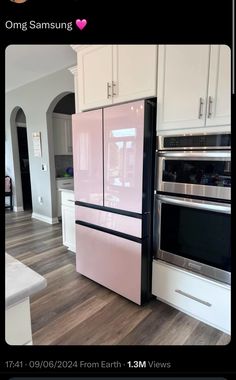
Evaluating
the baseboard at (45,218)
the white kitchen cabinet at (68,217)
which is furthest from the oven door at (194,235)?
the baseboard at (45,218)

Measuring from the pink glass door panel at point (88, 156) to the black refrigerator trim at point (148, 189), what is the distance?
1.26 ft

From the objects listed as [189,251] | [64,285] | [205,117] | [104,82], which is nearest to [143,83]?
[104,82]

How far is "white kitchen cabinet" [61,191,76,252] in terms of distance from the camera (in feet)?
7.98

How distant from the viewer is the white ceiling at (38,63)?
85.3 inches

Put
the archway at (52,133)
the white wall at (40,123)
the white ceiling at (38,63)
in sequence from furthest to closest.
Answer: the archway at (52,133), the white wall at (40,123), the white ceiling at (38,63)

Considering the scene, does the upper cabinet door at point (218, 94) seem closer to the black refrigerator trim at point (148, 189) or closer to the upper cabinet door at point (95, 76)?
the black refrigerator trim at point (148, 189)

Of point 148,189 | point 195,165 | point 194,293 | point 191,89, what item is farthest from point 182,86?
point 194,293

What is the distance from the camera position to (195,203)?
53.9 inches

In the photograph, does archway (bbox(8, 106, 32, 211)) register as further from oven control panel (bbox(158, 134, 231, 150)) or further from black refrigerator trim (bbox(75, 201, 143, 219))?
oven control panel (bbox(158, 134, 231, 150))

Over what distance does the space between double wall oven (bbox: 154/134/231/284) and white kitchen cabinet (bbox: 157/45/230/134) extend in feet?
0.31

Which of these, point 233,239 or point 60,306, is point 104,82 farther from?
point 60,306

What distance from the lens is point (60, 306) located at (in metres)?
1.68

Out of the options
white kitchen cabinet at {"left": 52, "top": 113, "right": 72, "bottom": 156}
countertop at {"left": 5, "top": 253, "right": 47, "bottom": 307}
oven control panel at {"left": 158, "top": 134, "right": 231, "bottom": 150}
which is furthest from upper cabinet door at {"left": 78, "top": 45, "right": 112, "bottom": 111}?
white kitchen cabinet at {"left": 52, "top": 113, "right": 72, "bottom": 156}
